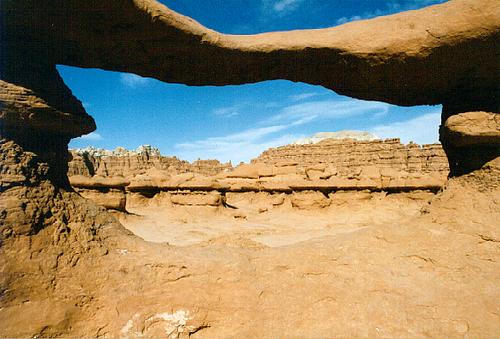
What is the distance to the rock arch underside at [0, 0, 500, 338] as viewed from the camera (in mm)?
2262

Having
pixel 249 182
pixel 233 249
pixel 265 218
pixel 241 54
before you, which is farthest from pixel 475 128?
pixel 249 182

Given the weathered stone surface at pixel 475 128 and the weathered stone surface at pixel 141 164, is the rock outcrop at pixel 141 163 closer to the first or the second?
the weathered stone surface at pixel 141 164

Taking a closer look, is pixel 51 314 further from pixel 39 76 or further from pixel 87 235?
pixel 39 76

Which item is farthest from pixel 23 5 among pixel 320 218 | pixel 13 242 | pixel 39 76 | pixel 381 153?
pixel 381 153

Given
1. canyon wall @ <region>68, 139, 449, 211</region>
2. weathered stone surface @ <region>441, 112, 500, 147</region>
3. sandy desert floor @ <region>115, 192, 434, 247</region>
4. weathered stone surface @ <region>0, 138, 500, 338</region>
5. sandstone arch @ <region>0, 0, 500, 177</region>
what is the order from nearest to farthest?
1. weathered stone surface @ <region>0, 138, 500, 338</region>
2. sandstone arch @ <region>0, 0, 500, 177</region>
3. weathered stone surface @ <region>441, 112, 500, 147</region>
4. sandy desert floor @ <region>115, 192, 434, 247</region>
5. canyon wall @ <region>68, 139, 449, 211</region>

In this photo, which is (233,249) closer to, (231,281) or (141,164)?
(231,281)

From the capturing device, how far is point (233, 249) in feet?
10.3

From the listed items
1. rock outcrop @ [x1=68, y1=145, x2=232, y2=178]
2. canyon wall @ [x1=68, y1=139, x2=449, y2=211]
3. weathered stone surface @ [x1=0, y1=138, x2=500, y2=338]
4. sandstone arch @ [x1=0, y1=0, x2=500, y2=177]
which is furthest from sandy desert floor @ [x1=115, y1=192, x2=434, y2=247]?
rock outcrop @ [x1=68, y1=145, x2=232, y2=178]

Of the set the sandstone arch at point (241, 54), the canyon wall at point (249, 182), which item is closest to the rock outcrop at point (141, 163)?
the canyon wall at point (249, 182)

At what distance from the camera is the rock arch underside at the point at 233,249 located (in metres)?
2.26

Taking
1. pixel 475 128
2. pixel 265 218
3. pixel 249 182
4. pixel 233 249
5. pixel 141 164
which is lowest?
pixel 265 218

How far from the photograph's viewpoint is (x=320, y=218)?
33.8ft

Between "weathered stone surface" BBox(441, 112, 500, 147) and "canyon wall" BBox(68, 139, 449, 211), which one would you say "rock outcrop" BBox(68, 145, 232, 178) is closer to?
"canyon wall" BBox(68, 139, 449, 211)

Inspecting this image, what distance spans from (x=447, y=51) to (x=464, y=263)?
1911 mm
